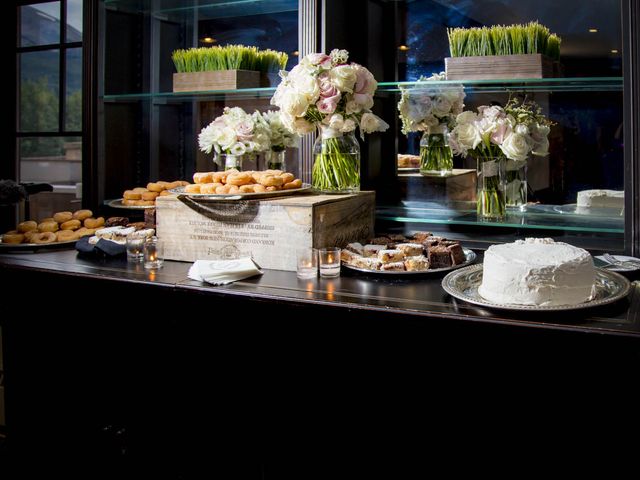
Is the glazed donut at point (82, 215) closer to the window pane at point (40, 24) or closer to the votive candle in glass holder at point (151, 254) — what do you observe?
the votive candle in glass holder at point (151, 254)

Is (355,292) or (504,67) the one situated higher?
(504,67)

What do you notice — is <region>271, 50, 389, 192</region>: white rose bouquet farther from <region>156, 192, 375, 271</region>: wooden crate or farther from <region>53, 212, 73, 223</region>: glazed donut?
<region>53, 212, 73, 223</region>: glazed donut

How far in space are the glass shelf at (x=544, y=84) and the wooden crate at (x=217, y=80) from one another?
2.70ft

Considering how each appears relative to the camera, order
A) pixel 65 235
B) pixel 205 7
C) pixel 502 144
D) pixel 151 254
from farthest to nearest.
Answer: pixel 205 7 → pixel 65 235 → pixel 502 144 → pixel 151 254

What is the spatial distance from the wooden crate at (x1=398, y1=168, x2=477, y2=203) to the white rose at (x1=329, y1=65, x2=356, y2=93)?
0.60 metres

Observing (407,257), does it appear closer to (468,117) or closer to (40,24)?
(468,117)

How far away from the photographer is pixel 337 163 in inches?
94.8

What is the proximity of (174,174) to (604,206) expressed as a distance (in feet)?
6.31

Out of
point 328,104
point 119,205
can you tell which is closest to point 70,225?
point 119,205

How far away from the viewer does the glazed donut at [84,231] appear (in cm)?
263

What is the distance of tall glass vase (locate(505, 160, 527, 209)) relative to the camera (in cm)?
249

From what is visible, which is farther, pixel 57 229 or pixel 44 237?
pixel 57 229

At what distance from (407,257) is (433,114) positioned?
0.78 meters

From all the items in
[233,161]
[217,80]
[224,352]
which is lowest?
[224,352]
